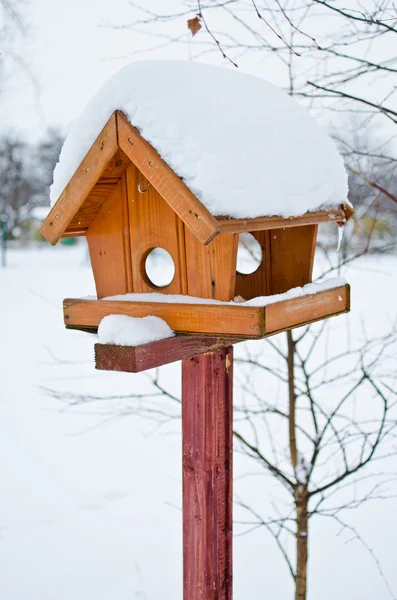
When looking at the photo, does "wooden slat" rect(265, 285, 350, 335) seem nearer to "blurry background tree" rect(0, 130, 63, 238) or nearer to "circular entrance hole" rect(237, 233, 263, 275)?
"circular entrance hole" rect(237, 233, 263, 275)

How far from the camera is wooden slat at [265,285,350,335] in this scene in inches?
75.0

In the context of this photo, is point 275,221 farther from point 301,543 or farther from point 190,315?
point 301,543

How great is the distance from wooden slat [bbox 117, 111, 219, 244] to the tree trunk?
1812mm

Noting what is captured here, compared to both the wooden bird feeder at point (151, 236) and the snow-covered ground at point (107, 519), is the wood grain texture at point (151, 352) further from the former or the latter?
the snow-covered ground at point (107, 519)

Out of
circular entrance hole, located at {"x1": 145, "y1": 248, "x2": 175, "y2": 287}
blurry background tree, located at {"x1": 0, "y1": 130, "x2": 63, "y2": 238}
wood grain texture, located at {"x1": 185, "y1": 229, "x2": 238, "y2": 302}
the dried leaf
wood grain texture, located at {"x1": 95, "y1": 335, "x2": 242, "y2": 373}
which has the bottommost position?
wood grain texture, located at {"x1": 95, "y1": 335, "x2": 242, "y2": 373}

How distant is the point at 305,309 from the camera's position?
2143 mm

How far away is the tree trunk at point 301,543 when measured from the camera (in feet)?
10.2

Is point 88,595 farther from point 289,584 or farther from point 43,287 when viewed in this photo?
point 43,287

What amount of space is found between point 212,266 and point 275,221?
23cm

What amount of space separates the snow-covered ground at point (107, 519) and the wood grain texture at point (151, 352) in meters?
0.94

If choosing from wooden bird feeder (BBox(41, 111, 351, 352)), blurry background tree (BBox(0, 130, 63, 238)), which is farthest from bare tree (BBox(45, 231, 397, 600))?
blurry background tree (BBox(0, 130, 63, 238))

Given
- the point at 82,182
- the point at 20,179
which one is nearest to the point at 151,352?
the point at 82,182

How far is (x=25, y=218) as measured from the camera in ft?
98.1

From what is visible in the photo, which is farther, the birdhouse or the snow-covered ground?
the snow-covered ground
